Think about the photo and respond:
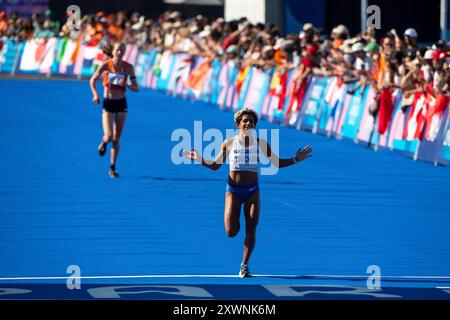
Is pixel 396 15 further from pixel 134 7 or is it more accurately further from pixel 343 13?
pixel 134 7

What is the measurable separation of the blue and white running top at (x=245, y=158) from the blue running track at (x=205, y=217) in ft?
3.44

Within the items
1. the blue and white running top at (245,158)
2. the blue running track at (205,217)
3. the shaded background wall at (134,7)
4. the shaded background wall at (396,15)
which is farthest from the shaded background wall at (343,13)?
the blue and white running top at (245,158)

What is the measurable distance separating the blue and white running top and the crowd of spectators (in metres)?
10.4

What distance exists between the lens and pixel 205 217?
59.1 feet

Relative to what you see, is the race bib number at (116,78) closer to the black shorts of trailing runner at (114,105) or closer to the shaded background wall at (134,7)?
the black shorts of trailing runner at (114,105)

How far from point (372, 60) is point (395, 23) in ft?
65.0

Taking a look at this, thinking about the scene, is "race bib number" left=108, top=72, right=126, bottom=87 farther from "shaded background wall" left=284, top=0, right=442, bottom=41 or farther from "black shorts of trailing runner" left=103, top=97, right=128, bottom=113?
"shaded background wall" left=284, top=0, right=442, bottom=41

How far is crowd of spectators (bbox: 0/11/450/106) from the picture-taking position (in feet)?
81.1

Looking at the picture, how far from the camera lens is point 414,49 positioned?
26.2 meters

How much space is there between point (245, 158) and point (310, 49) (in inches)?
665

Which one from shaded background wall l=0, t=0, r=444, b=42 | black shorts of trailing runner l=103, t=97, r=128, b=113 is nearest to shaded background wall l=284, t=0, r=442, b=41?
shaded background wall l=0, t=0, r=444, b=42

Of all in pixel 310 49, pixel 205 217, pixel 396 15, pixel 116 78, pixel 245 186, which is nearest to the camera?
pixel 245 186

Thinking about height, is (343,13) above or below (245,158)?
above

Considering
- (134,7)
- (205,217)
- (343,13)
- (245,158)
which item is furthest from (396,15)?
A: (245,158)
